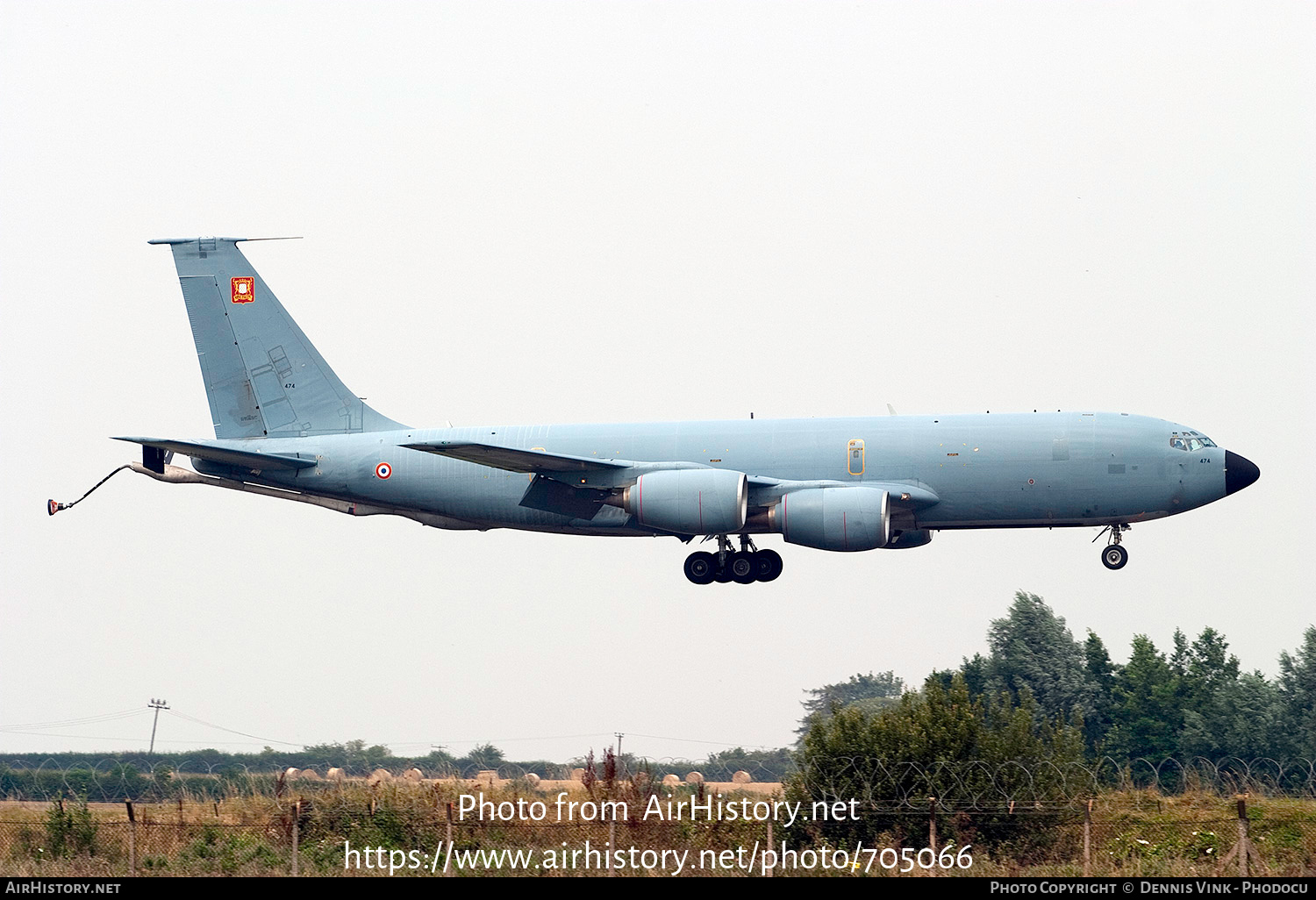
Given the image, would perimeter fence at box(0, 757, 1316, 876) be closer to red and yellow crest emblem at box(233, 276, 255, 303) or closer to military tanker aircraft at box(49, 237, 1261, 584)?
military tanker aircraft at box(49, 237, 1261, 584)

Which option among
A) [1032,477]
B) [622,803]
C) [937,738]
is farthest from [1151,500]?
[622,803]

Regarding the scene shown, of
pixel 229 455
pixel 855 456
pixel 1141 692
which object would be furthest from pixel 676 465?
pixel 1141 692

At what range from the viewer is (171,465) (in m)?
42.0

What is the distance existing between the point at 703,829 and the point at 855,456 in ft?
44.2

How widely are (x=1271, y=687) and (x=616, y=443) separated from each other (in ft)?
78.9

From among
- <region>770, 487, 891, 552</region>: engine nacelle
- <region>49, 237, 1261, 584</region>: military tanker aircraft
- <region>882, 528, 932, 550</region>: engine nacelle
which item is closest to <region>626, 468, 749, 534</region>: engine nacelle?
<region>49, 237, 1261, 584</region>: military tanker aircraft

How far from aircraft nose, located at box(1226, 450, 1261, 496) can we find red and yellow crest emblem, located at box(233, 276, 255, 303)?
84.7 ft

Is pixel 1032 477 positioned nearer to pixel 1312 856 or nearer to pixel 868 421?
pixel 868 421

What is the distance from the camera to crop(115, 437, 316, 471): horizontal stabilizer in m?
39.7

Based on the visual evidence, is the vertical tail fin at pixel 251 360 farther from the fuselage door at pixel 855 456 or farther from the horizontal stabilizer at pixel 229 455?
the fuselage door at pixel 855 456

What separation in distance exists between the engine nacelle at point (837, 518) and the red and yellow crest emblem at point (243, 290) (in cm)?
1665

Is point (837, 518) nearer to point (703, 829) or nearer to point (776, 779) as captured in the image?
point (776, 779)

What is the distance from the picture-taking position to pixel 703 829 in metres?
26.8

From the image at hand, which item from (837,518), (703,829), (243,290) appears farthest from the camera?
(243,290)
